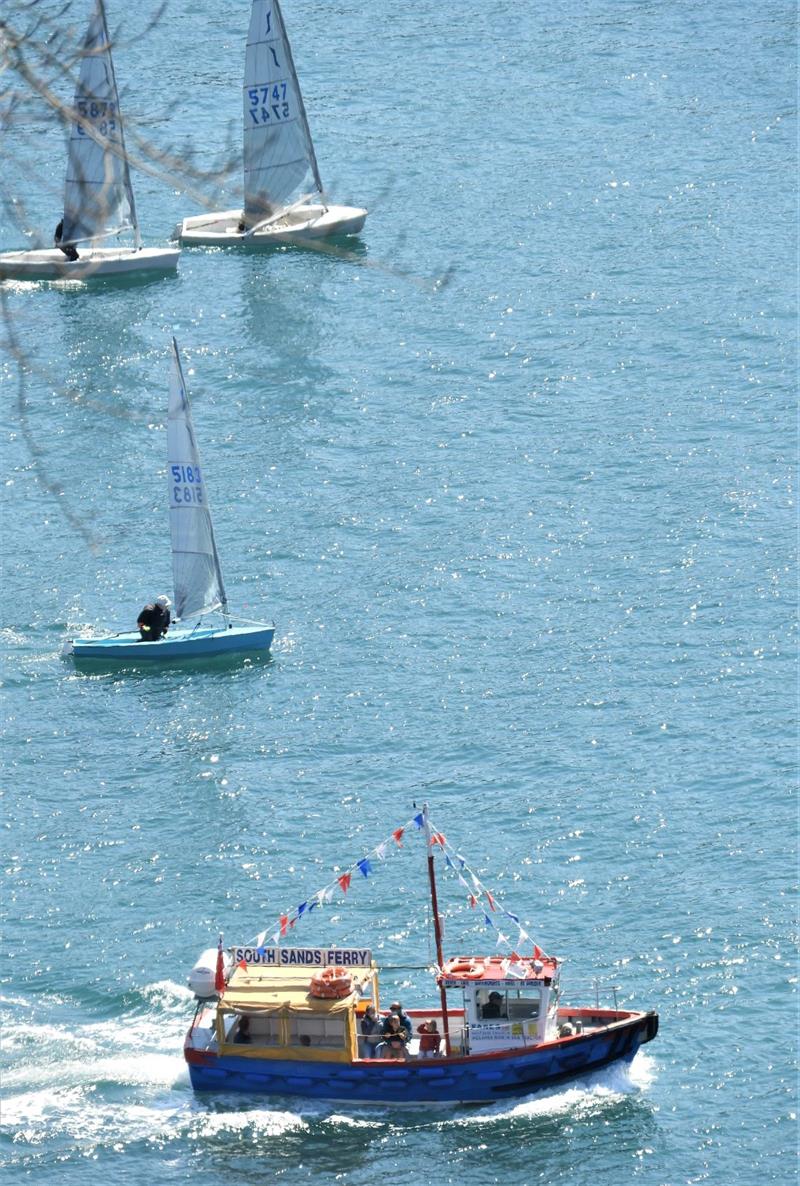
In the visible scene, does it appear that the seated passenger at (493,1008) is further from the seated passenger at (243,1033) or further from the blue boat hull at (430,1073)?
the seated passenger at (243,1033)

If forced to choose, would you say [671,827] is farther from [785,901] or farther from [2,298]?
[2,298]

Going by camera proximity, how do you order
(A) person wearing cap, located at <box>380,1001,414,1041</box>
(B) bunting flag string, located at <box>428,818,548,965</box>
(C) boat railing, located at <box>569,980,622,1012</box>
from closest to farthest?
(A) person wearing cap, located at <box>380,1001,414,1041</box>
(C) boat railing, located at <box>569,980,622,1012</box>
(B) bunting flag string, located at <box>428,818,548,965</box>

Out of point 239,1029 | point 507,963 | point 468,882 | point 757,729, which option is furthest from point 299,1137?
point 757,729

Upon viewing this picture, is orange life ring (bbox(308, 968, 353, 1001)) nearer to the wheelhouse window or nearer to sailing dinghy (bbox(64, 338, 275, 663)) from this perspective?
the wheelhouse window

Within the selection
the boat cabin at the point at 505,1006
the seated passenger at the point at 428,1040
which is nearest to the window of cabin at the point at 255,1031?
the seated passenger at the point at 428,1040

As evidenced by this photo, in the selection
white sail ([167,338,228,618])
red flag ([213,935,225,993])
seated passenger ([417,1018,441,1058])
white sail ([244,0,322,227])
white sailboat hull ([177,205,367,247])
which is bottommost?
seated passenger ([417,1018,441,1058])

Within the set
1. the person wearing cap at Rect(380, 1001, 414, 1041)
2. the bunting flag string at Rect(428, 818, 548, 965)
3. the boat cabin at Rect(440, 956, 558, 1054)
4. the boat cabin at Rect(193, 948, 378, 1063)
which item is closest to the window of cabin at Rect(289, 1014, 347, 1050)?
the boat cabin at Rect(193, 948, 378, 1063)
